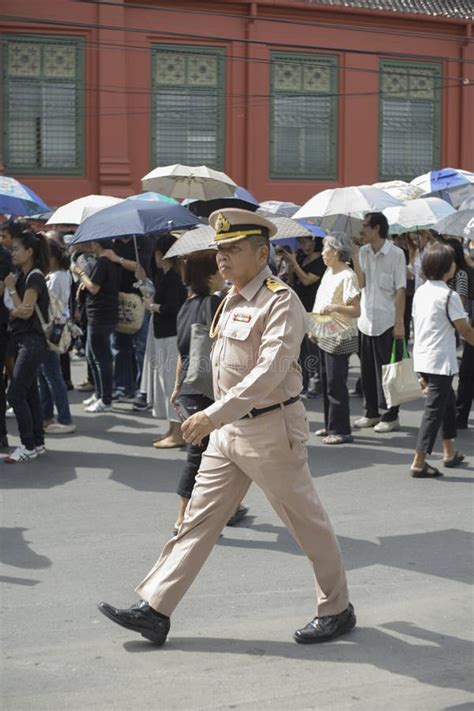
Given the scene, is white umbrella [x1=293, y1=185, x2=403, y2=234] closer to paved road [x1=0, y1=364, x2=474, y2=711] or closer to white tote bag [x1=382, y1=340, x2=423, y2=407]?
white tote bag [x1=382, y1=340, x2=423, y2=407]

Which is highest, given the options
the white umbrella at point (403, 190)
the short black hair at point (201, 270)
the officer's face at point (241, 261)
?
the white umbrella at point (403, 190)

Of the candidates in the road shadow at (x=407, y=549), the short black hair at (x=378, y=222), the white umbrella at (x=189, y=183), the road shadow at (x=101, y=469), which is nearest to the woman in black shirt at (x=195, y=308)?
the road shadow at (x=407, y=549)

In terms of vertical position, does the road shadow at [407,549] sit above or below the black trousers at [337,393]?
below

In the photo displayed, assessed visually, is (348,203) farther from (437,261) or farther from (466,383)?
(437,261)

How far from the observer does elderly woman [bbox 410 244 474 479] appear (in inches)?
340

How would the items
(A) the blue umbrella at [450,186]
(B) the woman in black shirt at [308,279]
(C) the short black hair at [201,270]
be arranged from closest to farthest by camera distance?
(C) the short black hair at [201,270], (B) the woman in black shirt at [308,279], (A) the blue umbrella at [450,186]

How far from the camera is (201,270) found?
746 cm

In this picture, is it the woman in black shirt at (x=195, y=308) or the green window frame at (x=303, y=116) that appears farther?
the green window frame at (x=303, y=116)

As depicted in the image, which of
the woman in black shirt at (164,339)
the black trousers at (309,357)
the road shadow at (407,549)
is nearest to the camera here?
the road shadow at (407,549)

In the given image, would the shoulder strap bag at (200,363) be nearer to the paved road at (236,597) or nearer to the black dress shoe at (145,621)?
the paved road at (236,597)

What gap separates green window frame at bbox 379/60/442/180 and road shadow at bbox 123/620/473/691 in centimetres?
2234

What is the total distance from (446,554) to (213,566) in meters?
1.40

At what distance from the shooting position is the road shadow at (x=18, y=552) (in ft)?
21.6

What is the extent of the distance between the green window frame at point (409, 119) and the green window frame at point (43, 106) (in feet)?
23.5
